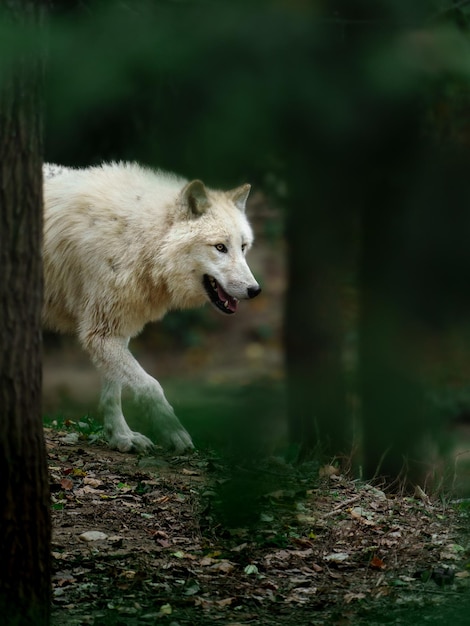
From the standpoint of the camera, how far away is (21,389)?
10.3 feet

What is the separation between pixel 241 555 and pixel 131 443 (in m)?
2.12

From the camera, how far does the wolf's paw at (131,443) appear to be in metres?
6.16

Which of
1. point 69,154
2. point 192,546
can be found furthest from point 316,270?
point 192,546

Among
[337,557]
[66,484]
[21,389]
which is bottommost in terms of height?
[337,557]

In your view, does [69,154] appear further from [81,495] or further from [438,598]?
[81,495]

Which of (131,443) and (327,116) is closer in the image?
(327,116)

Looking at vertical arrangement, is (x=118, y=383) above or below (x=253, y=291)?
below

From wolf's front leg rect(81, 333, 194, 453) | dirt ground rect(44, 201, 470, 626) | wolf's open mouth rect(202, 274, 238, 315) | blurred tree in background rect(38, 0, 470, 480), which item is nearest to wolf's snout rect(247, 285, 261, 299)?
wolf's open mouth rect(202, 274, 238, 315)

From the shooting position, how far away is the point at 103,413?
20.7 ft

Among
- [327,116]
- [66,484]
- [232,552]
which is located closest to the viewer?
[327,116]

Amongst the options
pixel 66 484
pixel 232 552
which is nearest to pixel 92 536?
pixel 66 484

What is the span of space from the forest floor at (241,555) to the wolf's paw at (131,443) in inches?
12.9

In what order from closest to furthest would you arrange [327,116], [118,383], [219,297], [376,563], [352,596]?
[327,116]
[352,596]
[376,563]
[118,383]
[219,297]

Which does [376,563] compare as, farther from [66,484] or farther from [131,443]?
[131,443]
